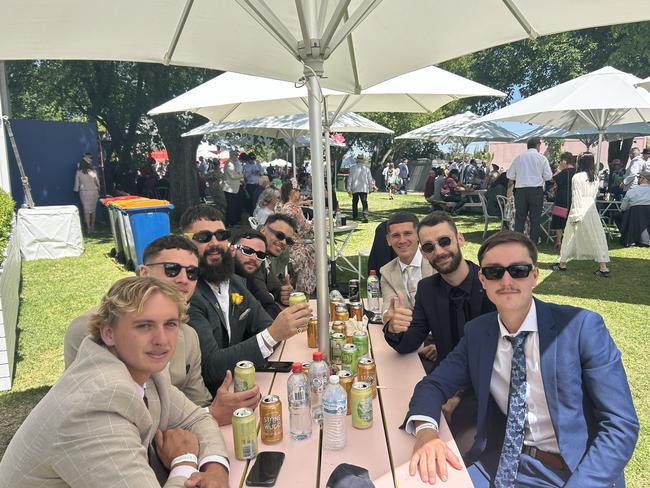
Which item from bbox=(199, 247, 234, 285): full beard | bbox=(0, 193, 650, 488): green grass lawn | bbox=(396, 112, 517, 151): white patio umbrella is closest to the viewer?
bbox=(199, 247, 234, 285): full beard

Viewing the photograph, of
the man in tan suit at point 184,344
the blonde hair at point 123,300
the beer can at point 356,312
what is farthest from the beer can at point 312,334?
the blonde hair at point 123,300

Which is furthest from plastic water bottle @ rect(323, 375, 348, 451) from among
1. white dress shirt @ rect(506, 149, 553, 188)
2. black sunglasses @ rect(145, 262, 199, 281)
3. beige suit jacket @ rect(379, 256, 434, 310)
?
white dress shirt @ rect(506, 149, 553, 188)

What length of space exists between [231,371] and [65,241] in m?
9.22

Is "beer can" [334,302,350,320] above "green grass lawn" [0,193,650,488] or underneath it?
above

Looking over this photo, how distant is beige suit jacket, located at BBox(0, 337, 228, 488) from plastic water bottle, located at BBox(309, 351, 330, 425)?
2.64ft

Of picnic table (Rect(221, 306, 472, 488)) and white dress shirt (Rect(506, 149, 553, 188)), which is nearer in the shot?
picnic table (Rect(221, 306, 472, 488))

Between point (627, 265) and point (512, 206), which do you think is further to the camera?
point (512, 206)

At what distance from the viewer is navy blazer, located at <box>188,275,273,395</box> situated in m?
2.61

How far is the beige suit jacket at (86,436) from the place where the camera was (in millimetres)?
1440

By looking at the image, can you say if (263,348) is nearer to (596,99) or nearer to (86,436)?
(86,436)

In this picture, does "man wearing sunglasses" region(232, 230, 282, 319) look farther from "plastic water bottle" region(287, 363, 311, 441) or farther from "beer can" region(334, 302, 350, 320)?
"plastic water bottle" region(287, 363, 311, 441)

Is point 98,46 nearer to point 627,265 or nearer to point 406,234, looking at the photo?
point 406,234

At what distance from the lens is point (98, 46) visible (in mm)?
3184

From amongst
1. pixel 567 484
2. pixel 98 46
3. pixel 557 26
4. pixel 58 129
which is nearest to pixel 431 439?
pixel 567 484
